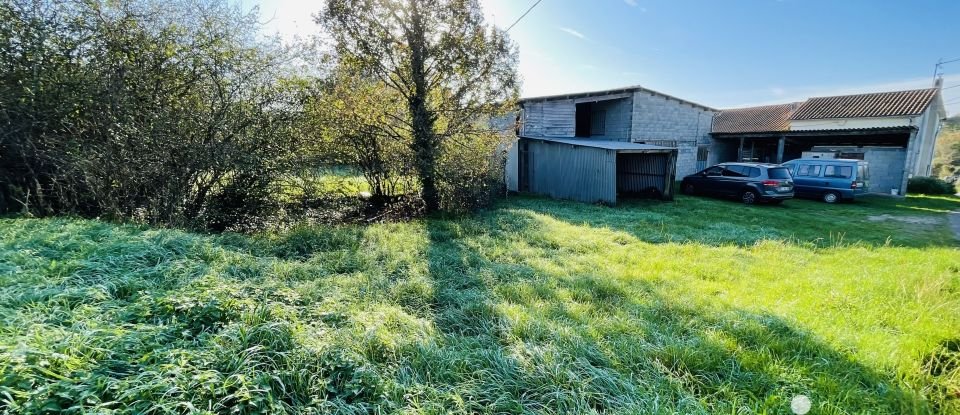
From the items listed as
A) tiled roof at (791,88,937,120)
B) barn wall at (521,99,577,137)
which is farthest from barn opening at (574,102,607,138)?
tiled roof at (791,88,937,120)

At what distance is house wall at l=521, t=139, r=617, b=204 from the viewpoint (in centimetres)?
1078

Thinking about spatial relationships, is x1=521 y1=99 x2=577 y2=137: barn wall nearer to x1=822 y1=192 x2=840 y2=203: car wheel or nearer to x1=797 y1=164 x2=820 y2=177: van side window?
x1=797 y1=164 x2=820 y2=177: van side window

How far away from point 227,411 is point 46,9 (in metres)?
6.98

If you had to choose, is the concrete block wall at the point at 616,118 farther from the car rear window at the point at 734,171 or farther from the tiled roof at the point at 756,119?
the tiled roof at the point at 756,119

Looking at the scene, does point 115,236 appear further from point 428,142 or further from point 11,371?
point 428,142

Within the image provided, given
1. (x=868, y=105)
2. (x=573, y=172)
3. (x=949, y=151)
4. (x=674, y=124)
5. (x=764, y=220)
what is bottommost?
(x=764, y=220)

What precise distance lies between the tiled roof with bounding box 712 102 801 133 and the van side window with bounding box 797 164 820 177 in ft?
17.2

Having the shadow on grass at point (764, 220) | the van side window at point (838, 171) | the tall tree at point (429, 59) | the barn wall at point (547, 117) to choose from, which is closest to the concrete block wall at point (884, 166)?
the shadow on grass at point (764, 220)

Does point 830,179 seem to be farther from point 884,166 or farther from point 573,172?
point 573,172

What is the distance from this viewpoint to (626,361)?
8.34 ft

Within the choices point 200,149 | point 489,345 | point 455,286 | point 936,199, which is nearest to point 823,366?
point 489,345

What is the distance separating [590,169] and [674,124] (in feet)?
25.2

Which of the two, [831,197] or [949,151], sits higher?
[949,151]

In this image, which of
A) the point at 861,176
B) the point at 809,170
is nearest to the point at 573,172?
the point at 809,170
